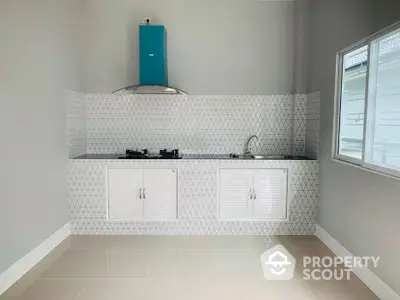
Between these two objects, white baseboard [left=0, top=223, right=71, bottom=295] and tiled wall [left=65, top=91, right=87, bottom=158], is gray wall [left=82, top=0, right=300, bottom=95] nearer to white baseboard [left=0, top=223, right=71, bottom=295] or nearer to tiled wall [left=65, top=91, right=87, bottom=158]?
tiled wall [left=65, top=91, right=87, bottom=158]

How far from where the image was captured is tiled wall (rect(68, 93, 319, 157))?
4520 mm

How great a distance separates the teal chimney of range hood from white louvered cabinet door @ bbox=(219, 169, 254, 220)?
4.84 feet

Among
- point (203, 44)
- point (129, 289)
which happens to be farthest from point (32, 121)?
point (203, 44)

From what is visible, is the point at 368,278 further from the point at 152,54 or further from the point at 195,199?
the point at 152,54

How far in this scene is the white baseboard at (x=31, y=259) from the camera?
262cm

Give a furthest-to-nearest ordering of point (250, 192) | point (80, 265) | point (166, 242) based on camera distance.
→ point (250, 192) → point (166, 242) → point (80, 265)

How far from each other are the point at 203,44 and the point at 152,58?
797mm

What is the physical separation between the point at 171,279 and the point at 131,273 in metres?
0.40

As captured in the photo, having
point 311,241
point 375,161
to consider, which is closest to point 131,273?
point 311,241

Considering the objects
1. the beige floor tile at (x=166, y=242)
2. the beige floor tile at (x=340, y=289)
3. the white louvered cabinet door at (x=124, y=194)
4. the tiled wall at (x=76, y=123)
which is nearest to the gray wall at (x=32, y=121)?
the tiled wall at (x=76, y=123)

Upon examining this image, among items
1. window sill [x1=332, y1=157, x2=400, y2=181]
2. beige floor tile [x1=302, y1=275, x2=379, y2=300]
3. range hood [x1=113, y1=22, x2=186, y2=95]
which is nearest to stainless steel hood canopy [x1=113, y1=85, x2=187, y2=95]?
range hood [x1=113, y1=22, x2=186, y2=95]

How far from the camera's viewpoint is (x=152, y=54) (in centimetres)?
412

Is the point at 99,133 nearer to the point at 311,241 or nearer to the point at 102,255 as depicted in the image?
the point at 102,255

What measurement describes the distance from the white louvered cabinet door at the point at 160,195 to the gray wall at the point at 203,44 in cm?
136
